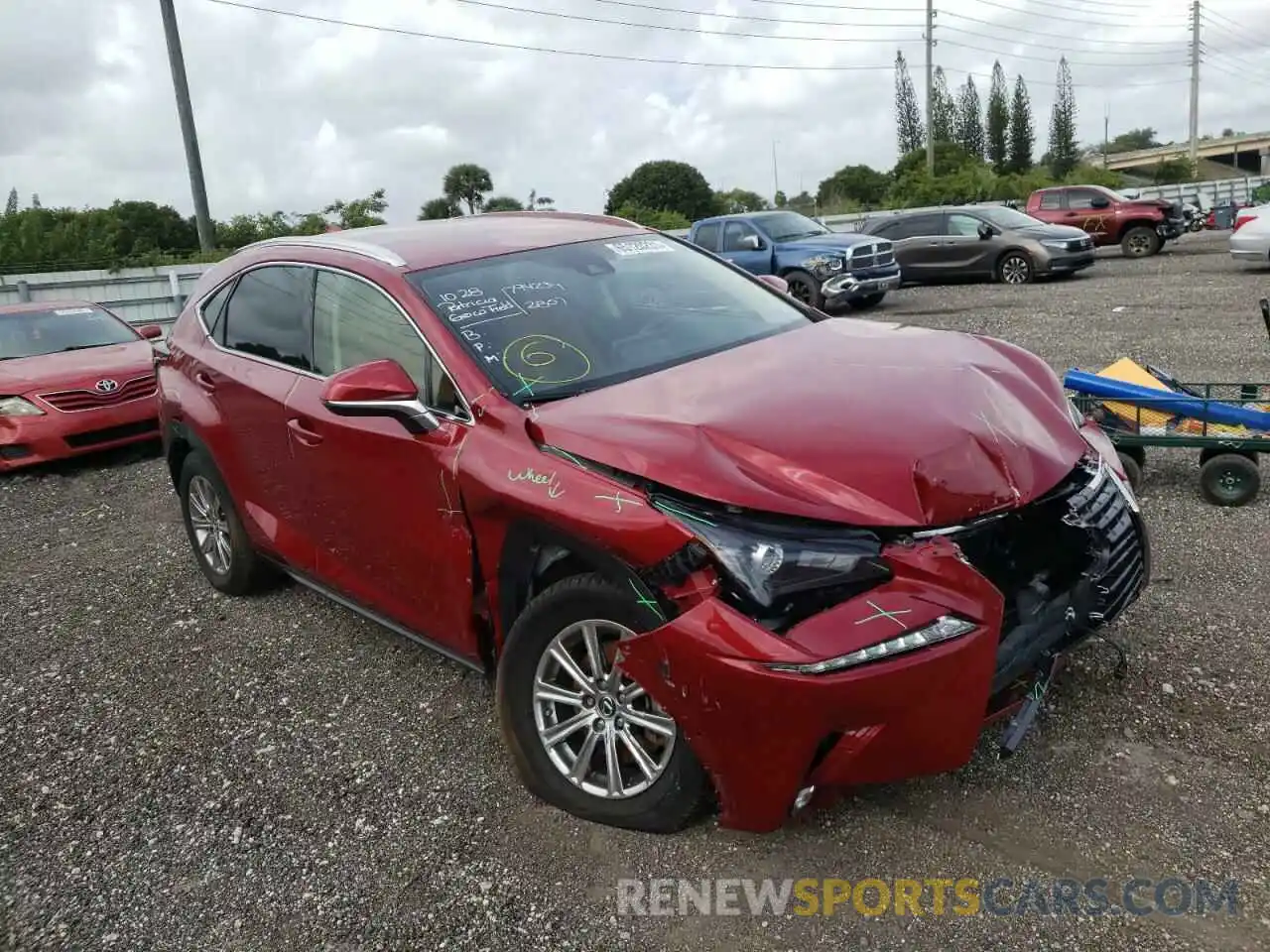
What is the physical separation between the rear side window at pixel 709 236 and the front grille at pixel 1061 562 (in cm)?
1364

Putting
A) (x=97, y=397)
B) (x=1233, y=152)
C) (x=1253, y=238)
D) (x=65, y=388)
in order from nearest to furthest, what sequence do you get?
(x=65, y=388) → (x=97, y=397) → (x=1253, y=238) → (x=1233, y=152)

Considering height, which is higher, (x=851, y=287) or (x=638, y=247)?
(x=638, y=247)

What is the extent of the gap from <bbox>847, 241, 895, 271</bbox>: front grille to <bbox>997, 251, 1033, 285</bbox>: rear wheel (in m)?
3.31

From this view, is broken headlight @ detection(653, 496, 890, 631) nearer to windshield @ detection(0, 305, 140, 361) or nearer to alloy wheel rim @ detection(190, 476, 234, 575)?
alloy wheel rim @ detection(190, 476, 234, 575)

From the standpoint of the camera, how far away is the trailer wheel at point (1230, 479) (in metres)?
5.21

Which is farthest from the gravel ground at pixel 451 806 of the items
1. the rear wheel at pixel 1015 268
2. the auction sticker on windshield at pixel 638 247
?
the rear wheel at pixel 1015 268

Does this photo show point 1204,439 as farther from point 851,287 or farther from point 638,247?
point 851,287

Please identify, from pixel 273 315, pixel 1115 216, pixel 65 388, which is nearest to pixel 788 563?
pixel 273 315

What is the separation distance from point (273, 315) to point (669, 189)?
172 ft

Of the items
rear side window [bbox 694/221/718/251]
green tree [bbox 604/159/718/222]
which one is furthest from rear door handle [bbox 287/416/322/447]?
green tree [bbox 604/159/718/222]

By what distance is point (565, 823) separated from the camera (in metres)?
3.07

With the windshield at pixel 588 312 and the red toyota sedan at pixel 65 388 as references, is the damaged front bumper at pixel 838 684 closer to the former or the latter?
the windshield at pixel 588 312

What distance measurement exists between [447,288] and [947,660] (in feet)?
7.16

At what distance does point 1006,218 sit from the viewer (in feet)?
61.3
